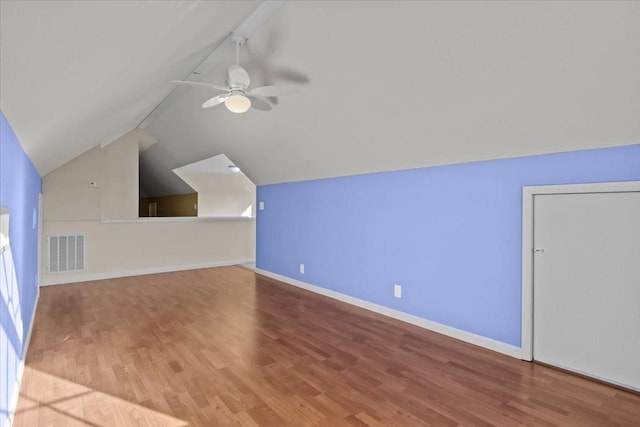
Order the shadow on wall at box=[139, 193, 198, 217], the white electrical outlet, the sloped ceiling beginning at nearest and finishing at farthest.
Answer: the sloped ceiling → the white electrical outlet → the shadow on wall at box=[139, 193, 198, 217]

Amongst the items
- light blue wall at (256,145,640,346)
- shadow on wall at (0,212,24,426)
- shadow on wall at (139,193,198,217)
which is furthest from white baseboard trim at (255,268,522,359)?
shadow on wall at (139,193,198,217)

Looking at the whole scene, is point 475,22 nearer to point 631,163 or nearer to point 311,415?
point 631,163

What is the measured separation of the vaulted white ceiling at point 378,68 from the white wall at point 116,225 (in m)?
2.56

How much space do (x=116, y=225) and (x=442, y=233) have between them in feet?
18.4

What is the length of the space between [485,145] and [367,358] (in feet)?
6.88

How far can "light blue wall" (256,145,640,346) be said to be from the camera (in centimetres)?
290

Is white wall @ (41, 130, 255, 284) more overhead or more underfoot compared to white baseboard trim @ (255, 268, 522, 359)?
more overhead

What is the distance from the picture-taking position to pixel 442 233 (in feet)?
11.4

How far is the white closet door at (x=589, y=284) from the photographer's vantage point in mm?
2404

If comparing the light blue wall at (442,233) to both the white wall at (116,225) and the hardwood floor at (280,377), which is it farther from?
the white wall at (116,225)

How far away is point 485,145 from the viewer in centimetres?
298

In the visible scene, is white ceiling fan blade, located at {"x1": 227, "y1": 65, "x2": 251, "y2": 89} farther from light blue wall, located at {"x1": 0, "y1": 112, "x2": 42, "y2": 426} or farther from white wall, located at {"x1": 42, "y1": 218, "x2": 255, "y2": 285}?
white wall, located at {"x1": 42, "y1": 218, "x2": 255, "y2": 285}

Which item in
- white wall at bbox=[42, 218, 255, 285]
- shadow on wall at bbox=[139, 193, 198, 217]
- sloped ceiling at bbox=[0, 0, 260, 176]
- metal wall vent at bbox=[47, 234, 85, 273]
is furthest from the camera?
shadow on wall at bbox=[139, 193, 198, 217]

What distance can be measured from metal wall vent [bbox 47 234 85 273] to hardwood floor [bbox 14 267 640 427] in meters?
1.76
